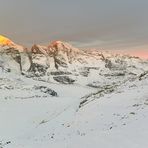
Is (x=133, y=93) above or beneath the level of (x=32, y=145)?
above

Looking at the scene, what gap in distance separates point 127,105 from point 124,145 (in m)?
17.6

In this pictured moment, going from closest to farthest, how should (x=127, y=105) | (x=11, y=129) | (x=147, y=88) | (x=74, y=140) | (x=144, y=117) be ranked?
1. (x=74, y=140)
2. (x=144, y=117)
3. (x=127, y=105)
4. (x=147, y=88)
5. (x=11, y=129)

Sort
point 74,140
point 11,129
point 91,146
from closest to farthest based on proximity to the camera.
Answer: point 91,146 → point 74,140 → point 11,129

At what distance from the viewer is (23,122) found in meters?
76.9

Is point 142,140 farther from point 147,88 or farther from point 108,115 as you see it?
point 147,88

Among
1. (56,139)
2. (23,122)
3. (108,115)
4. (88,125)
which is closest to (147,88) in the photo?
(108,115)

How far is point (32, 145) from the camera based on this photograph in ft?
113

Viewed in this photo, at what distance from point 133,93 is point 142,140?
24.6 m

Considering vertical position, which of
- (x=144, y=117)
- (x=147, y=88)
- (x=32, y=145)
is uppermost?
(x=147, y=88)

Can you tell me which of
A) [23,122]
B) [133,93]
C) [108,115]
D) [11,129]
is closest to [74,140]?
[108,115]

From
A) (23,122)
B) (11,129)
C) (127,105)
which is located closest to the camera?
(127,105)

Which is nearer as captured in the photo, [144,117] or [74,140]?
[74,140]

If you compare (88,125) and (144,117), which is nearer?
(144,117)

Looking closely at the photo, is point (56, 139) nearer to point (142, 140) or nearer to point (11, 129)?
point (142, 140)
